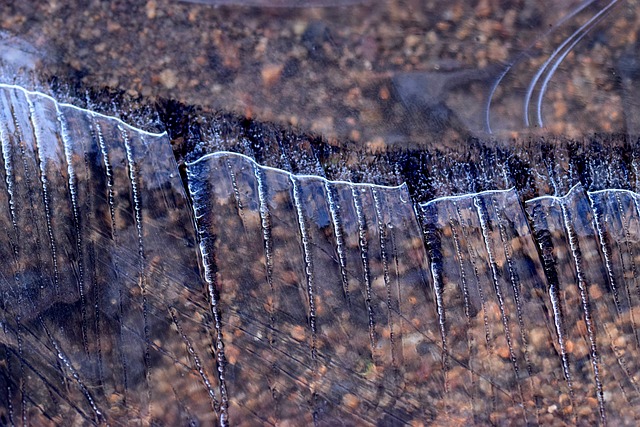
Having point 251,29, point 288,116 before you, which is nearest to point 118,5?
point 251,29

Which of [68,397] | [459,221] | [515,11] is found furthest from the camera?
[515,11]

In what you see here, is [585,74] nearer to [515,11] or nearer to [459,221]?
[515,11]

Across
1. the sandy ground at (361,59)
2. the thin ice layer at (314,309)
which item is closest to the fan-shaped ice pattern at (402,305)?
the thin ice layer at (314,309)

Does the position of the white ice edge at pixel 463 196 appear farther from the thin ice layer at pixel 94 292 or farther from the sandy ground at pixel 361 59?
the thin ice layer at pixel 94 292

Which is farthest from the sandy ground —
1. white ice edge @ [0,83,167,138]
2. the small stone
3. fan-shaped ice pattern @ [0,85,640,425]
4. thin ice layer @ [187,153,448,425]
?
thin ice layer @ [187,153,448,425]

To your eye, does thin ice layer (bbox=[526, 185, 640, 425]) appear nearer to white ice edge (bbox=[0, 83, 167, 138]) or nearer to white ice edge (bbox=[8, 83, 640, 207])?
white ice edge (bbox=[8, 83, 640, 207])

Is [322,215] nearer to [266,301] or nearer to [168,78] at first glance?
[266,301]
